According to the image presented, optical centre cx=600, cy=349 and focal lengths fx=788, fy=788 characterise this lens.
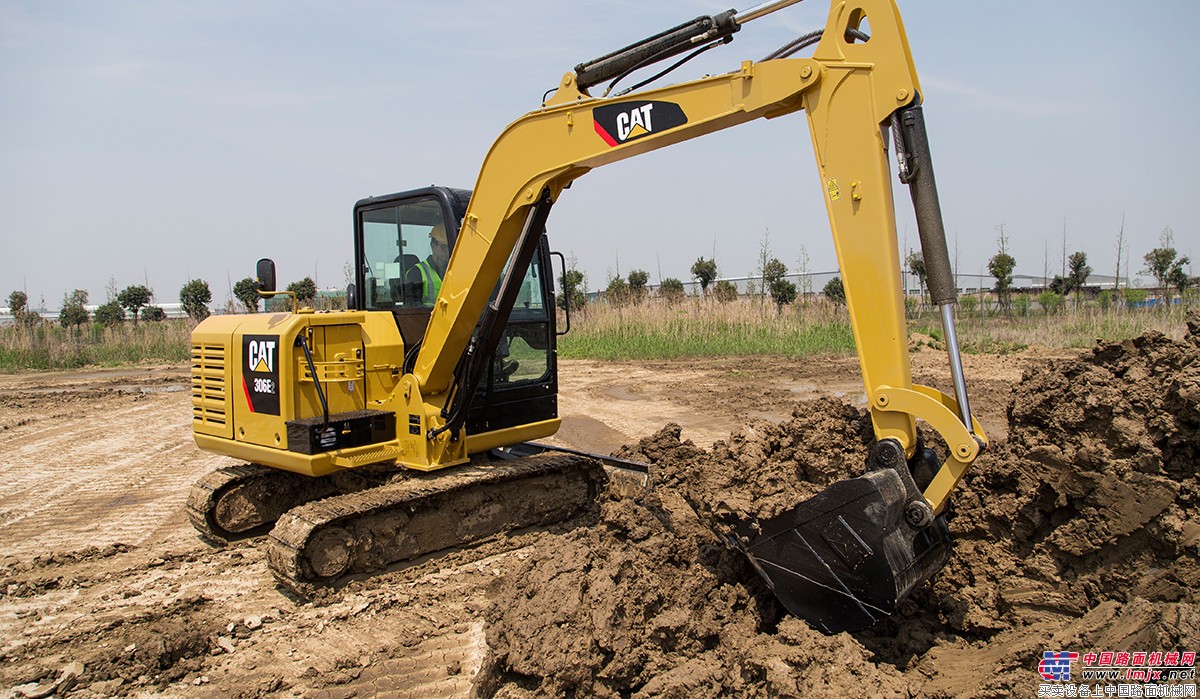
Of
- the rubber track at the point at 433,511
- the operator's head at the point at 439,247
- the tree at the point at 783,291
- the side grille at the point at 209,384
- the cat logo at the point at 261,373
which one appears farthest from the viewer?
the tree at the point at 783,291

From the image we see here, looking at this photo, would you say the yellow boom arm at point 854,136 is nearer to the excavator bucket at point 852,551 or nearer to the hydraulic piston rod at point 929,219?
the hydraulic piston rod at point 929,219

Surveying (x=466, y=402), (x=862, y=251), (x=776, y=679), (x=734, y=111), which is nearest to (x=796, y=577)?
(x=776, y=679)

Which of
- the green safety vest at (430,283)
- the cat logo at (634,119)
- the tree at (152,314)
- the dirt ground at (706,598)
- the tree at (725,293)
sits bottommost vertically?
the dirt ground at (706,598)

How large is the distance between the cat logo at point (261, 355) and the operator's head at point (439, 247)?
1.28 metres

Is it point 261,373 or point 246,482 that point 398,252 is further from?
point 246,482

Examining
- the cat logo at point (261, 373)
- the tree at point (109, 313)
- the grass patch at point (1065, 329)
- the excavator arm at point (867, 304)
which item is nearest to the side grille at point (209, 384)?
the cat logo at point (261, 373)

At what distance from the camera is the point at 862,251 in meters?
3.59

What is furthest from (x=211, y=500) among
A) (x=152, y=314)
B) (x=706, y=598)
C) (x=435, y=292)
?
(x=152, y=314)

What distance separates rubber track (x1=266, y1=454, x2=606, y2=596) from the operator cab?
1.58 ft

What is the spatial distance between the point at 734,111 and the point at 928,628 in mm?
2706

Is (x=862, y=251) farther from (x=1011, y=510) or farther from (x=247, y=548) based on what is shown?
(x=247, y=548)

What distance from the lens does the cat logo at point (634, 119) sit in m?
4.26

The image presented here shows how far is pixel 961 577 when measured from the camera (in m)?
3.87

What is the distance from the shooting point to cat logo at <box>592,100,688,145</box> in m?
4.26
